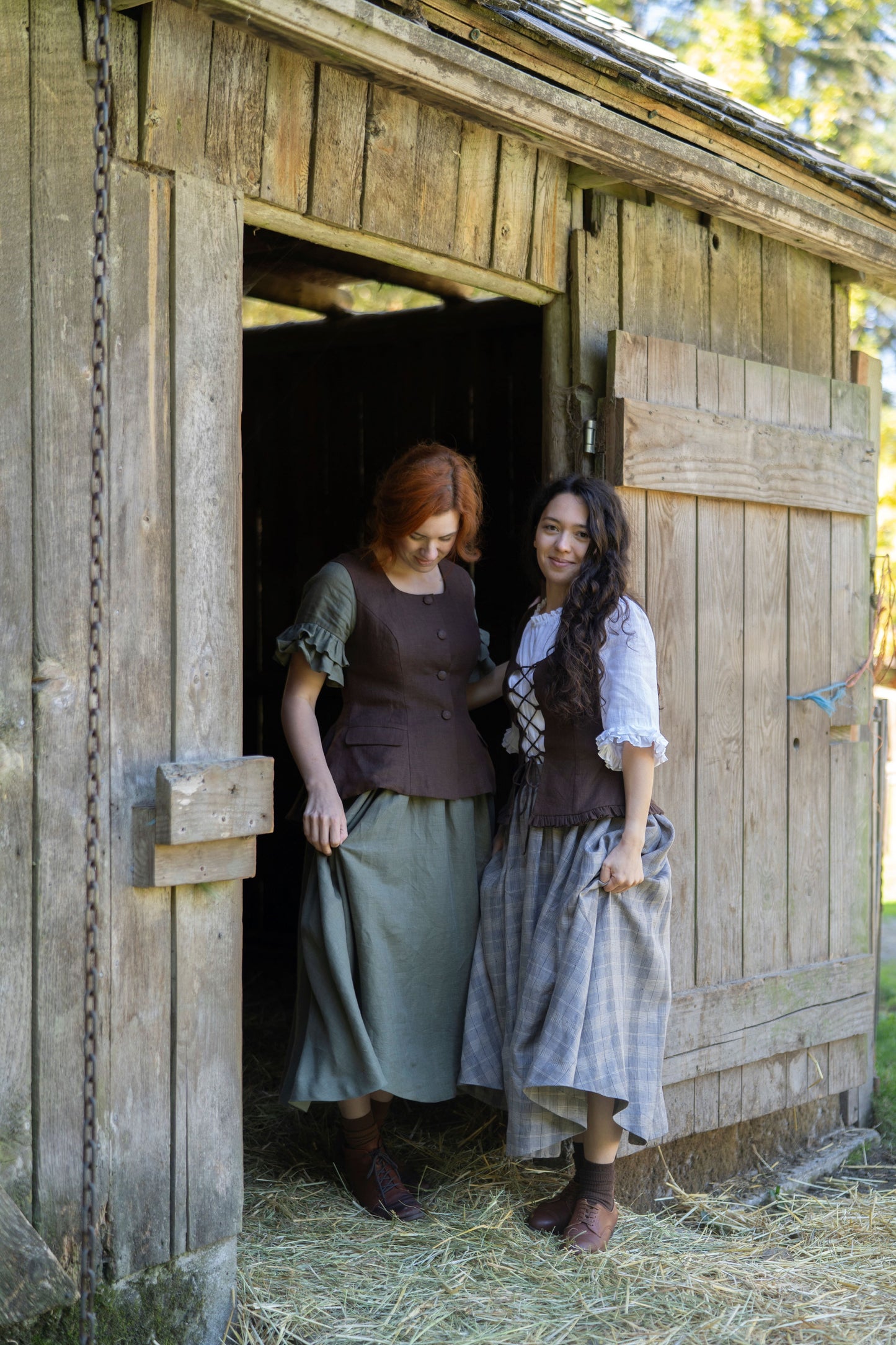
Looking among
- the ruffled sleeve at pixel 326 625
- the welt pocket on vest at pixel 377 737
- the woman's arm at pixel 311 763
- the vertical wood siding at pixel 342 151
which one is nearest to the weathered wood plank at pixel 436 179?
the vertical wood siding at pixel 342 151

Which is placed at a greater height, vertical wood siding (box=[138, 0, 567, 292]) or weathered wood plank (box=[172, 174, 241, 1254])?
vertical wood siding (box=[138, 0, 567, 292])

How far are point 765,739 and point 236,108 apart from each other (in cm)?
243

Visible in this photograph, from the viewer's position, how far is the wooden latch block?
2.64 meters

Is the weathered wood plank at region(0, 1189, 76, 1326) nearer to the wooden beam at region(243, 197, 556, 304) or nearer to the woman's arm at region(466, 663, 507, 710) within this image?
the wooden beam at region(243, 197, 556, 304)

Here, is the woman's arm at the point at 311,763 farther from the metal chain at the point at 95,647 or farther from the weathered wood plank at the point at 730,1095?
the weathered wood plank at the point at 730,1095

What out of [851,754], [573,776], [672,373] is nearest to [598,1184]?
[573,776]

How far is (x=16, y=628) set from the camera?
2.49 meters

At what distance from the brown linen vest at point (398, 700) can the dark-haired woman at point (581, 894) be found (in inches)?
7.2

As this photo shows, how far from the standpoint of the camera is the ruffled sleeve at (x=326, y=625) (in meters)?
3.22

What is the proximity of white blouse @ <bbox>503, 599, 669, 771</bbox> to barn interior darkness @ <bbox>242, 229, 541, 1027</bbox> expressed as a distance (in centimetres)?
129

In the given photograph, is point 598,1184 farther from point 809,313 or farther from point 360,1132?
point 809,313

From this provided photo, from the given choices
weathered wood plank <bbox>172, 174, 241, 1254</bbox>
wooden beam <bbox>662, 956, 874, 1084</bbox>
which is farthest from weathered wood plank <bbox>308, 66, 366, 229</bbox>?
wooden beam <bbox>662, 956, 874, 1084</bbox>

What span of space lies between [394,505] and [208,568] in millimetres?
609

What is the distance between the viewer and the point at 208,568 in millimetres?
2826
